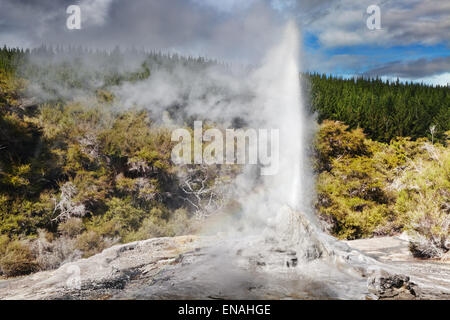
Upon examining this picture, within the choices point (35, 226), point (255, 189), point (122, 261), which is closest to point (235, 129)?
point (255, 189)

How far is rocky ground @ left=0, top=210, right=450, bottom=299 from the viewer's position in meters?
5.09

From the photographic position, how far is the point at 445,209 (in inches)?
368

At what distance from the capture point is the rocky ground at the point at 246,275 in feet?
16.7
